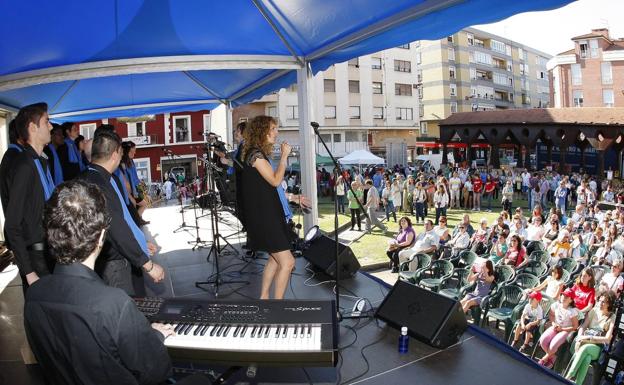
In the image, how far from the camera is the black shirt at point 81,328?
1.40 meters

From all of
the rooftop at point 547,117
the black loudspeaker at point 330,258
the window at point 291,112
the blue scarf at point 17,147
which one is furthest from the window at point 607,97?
the blue scarf at point 17,147

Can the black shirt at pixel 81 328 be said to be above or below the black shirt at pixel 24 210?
below

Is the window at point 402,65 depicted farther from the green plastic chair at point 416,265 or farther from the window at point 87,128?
the green plastic chair at point 416,265

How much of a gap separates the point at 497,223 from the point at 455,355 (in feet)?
30.8

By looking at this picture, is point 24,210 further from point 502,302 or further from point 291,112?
point 291,112

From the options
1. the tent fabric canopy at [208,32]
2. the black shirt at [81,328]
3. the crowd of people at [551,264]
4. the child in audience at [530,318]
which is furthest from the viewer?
the child in audience at [530,318]

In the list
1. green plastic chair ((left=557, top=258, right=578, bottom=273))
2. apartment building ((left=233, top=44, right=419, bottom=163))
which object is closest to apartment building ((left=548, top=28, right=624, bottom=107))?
apartment building ((left=233, top=44, right=419, bottom=163))

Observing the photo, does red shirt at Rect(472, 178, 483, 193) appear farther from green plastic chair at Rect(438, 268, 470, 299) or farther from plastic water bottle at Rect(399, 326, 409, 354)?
plastic water bottle at Rect(399, 326, 409, 354)

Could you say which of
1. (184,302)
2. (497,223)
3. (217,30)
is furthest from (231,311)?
(497,223)

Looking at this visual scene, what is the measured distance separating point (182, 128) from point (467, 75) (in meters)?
35.0

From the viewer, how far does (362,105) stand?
40.7 metres

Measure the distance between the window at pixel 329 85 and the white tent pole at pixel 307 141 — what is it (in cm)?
3441

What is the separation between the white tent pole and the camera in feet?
16.9

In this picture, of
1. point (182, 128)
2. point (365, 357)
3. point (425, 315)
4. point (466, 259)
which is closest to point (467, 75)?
point (182, 128)
